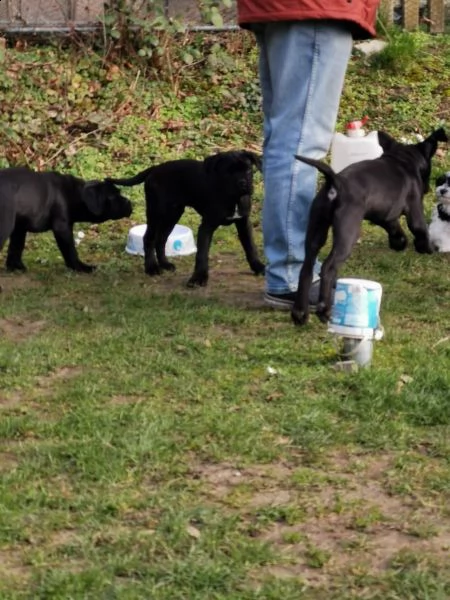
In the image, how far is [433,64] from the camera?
449 inches

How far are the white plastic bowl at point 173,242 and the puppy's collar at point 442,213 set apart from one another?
1.60 m

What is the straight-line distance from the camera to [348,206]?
5.47 m

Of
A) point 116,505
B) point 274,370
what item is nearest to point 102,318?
point 274,370

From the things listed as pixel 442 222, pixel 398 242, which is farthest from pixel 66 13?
pixel 398 242

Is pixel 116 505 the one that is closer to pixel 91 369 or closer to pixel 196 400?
pixel 196 400

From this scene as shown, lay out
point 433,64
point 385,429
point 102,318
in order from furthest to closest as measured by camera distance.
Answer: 1. point 433,64
2. point 102,318
3. point 385,429

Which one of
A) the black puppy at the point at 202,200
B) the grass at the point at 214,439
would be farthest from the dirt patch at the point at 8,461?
the black puppy at the point at 202,200

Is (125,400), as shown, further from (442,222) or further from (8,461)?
(442,222)

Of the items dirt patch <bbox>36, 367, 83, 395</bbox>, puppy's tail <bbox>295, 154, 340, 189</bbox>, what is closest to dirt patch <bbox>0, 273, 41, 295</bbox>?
dirt patch <bbox>36, 367, 83, 395</bbox>

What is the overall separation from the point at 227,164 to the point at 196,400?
6.87ft

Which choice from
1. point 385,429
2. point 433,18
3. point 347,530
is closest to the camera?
point 347,530

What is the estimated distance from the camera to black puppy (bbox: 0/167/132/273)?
668 centimetres

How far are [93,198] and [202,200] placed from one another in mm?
905

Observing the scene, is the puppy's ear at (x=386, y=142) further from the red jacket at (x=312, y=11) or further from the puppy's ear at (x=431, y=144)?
the red jacket at (x=312, y=11)
